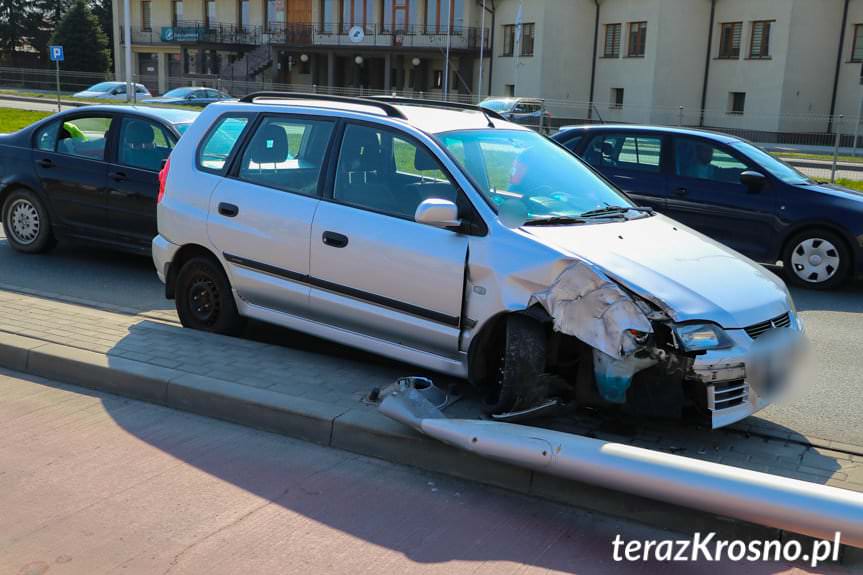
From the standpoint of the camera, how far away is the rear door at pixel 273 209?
6.01 m

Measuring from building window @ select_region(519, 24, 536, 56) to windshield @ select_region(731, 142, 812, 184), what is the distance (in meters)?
37.5

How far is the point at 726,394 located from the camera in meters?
4.64

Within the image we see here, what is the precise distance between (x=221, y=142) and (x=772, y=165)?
22.2 ft

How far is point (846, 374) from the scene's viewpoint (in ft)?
22.0

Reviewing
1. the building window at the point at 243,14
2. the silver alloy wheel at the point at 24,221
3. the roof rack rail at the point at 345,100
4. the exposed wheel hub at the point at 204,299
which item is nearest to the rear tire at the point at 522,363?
the roof rack rail at the point at 345,100

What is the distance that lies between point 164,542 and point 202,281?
3046mm

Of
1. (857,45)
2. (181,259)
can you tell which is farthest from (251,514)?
(857,45)

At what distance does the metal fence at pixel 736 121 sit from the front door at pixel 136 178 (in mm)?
15813

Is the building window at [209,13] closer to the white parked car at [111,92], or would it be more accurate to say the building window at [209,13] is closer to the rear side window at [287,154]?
the white parked car at [111,92]

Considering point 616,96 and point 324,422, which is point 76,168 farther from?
point 616,96

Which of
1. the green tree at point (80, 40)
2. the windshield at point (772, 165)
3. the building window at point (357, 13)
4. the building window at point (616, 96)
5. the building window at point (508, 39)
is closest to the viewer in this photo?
the windshield at point (772, 165)

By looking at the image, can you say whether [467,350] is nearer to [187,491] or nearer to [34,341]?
[187,491]

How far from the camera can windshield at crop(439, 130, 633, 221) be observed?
18.0ft

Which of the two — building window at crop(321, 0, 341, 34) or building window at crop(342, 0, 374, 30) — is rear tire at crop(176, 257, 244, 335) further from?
building window at crop(321, 0, 341, 34)
